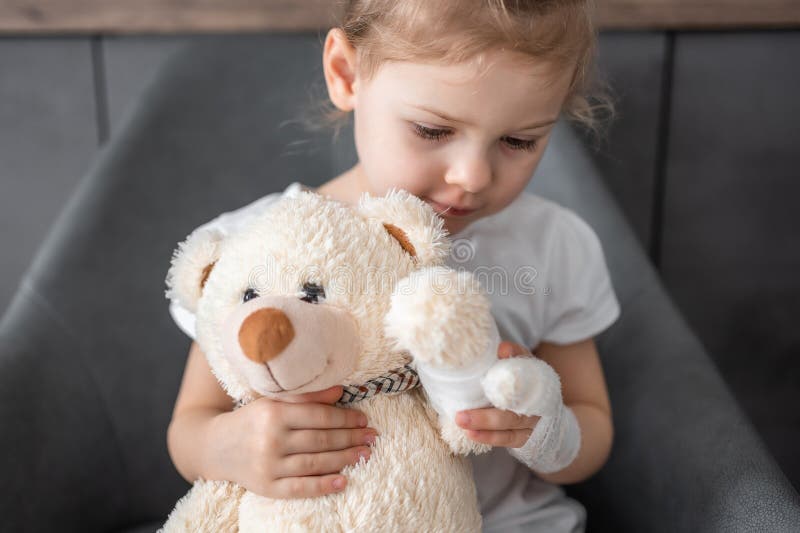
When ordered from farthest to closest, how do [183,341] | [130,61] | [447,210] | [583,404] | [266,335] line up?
[130,61] → [183,341] → [583,404] → [447,210] → [266,335]

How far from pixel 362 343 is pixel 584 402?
338mm

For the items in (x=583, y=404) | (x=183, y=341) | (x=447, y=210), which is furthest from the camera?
(x=183, y=341)

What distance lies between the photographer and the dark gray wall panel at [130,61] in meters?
1.17

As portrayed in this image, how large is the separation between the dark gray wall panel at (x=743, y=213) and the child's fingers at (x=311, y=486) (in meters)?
0.92

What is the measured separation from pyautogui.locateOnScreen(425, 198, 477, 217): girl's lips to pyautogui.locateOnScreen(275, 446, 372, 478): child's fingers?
0.73 ft

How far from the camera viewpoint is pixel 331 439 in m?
0.53

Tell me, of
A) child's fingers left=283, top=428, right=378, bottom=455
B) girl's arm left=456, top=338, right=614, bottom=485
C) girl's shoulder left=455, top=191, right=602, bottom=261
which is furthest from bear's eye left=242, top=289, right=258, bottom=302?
girl's shoulder left=455, top=191, right=602, bottom=261

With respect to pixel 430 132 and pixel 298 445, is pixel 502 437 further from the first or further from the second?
pixel 430 132

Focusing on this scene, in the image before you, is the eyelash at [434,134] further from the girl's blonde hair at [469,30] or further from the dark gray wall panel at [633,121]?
the dark gray wall panel at [633,121]

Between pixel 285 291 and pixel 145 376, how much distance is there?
0.50 metres

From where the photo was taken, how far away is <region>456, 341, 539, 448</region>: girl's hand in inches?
20.1

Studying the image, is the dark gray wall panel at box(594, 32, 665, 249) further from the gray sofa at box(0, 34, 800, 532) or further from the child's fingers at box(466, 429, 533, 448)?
the child's fingers at box(466, 429, 533, 448)

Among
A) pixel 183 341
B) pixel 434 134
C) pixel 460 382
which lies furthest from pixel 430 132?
pixel 183 341

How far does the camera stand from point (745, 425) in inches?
27.3
